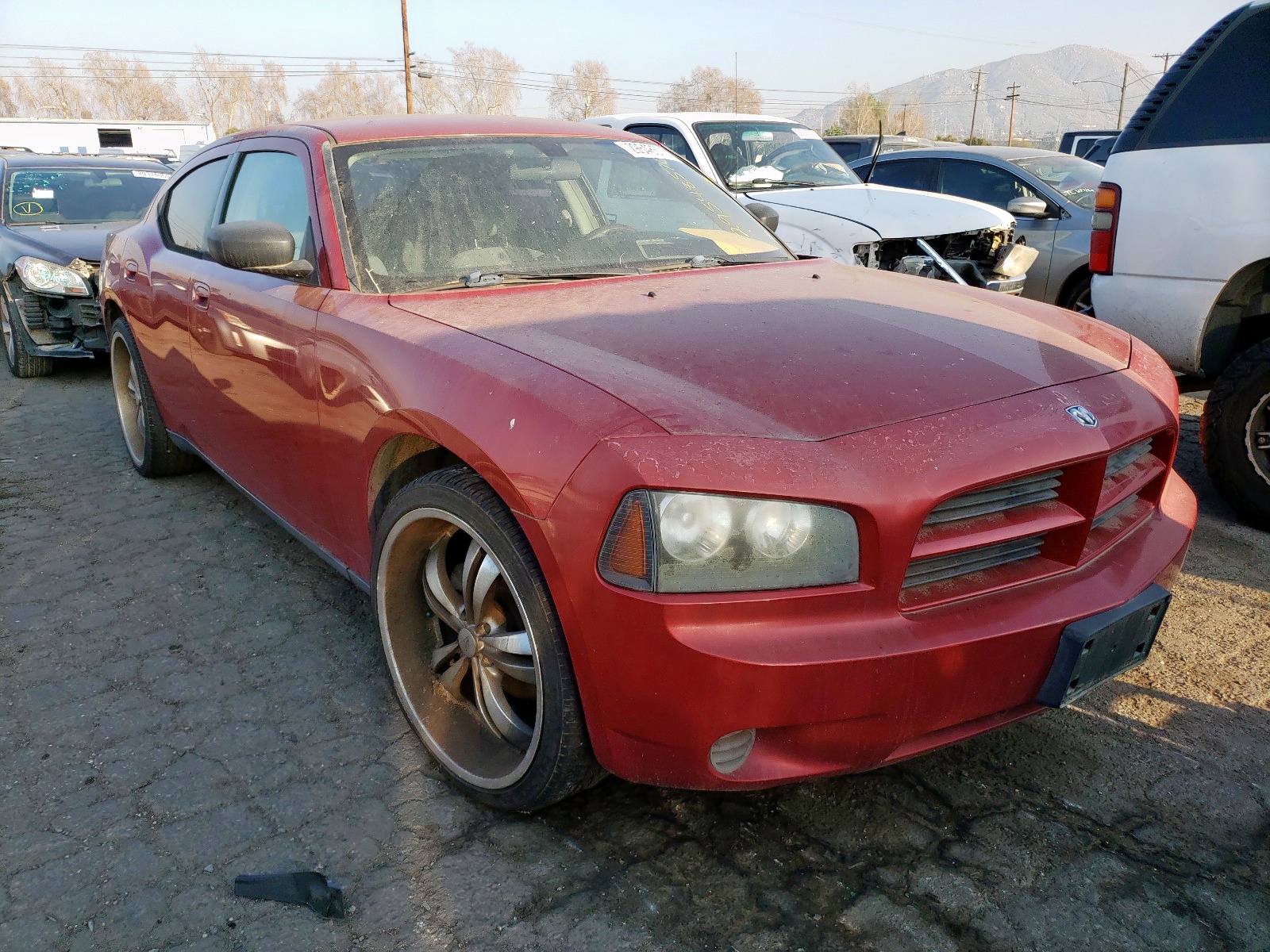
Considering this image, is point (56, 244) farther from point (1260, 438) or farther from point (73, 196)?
point (1260, 438)

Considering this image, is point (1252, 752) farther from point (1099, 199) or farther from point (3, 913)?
point (3, 913)

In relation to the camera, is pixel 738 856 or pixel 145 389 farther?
pixel 145 389

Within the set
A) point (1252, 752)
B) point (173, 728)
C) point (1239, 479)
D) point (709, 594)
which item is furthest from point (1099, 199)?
point (173, 728)

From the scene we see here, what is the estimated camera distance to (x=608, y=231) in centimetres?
323

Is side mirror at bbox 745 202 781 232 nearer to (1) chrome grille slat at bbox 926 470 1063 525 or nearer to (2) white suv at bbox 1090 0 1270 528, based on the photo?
(2) white suv at bbox 1090 0 1270 528

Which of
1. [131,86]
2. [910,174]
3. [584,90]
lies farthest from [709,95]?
[910,174]

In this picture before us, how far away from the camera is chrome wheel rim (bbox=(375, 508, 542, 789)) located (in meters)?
2.25

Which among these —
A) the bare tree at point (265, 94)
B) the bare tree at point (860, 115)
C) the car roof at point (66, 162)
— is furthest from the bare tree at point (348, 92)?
the car roof at point (66, 162)

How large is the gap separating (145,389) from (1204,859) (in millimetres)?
4361

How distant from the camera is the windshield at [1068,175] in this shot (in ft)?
25.0

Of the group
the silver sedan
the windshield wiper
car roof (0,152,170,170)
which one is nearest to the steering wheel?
the windshield wiper

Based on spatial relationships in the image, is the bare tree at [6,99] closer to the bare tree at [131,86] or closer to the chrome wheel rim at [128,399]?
the bare tree at [131,86]

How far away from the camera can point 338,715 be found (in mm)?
2752

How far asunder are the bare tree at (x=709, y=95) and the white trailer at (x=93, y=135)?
64.5m
